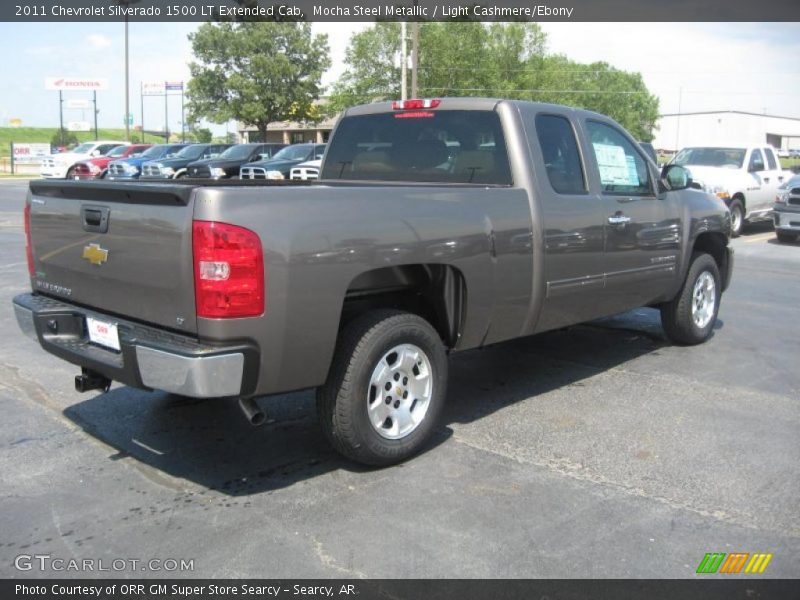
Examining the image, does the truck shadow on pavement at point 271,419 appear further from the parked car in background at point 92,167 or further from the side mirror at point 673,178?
the parked car in background at point 92,167

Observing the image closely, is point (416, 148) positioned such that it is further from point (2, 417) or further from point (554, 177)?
point (2, 417)

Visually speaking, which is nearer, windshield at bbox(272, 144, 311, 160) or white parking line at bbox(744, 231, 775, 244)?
white parking line at bbox(744, 231, 775, 244)

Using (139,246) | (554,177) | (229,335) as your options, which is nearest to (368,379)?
(229,335)

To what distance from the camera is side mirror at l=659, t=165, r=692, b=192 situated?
6227 millimetres

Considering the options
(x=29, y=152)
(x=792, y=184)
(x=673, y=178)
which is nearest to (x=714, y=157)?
(x=792, y=184)

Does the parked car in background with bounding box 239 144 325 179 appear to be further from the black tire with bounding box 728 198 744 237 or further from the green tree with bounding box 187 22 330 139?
the green tree with bounding box 187 22 330 139

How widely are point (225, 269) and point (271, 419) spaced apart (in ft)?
6.03

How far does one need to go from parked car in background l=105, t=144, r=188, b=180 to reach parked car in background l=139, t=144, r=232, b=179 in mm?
561

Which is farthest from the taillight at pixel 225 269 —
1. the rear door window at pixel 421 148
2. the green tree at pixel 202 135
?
the green tree at pixel 202 135

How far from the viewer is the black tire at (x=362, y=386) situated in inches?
152

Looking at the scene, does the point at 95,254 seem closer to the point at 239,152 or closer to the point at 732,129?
the point at 239,152

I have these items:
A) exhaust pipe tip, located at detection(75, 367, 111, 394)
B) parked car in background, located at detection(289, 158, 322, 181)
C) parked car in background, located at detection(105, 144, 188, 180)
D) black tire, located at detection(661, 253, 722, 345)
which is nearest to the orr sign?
parked car in background, located at detection(105, 144, 188, 180)

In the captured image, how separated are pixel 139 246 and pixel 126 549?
53.8 inches

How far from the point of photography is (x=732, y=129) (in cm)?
A: 9638
